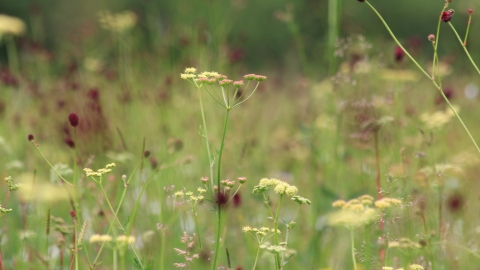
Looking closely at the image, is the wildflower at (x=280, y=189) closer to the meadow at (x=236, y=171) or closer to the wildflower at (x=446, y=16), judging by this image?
the meadow at (x=236, y=171)

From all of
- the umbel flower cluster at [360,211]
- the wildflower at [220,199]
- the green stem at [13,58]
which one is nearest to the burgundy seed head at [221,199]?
the wildflower at [220,199]

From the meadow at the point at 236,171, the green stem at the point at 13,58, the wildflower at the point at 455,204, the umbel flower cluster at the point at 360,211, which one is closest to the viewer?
the umbel flower cluster at the point at 360,211

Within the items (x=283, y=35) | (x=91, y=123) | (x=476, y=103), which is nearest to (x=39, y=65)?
(x=91, y=123)

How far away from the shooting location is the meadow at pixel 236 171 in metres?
1.13

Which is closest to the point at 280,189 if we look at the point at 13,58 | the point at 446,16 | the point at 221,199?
the point at 221,199

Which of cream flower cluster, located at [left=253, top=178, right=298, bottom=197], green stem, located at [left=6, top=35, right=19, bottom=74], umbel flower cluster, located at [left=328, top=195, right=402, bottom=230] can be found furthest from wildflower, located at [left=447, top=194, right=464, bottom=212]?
green stem, located at [left=6, top=35, right=19, bottom=74]

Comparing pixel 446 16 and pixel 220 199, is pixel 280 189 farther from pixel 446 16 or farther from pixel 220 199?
pixel 446 16

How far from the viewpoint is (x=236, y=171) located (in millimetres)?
2113

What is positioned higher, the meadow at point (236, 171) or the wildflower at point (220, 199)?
the meadow at point (236, 171)

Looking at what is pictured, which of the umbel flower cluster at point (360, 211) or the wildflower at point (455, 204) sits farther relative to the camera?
the wildflower at point (455, 204)

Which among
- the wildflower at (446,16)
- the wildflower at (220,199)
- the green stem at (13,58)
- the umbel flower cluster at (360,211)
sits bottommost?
the umbel flower cluster at (360,211)

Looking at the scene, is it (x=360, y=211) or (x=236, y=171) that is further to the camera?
(x=236, y=171)

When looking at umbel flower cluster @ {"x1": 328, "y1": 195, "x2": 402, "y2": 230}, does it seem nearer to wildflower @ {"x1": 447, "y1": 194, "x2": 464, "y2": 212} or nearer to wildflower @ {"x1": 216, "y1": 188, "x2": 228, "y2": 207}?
wildflower @ {"x1": 216, "y1": 188, "x2": 228, "y2": 207}

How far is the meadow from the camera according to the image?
1128mm
